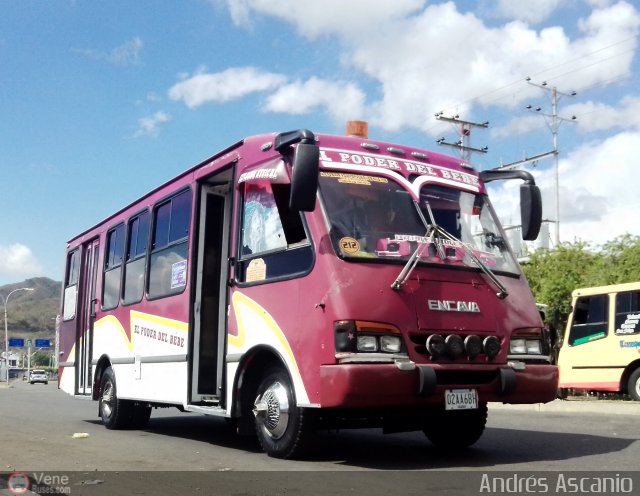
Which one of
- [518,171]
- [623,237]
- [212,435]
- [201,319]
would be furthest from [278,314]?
[623,237]

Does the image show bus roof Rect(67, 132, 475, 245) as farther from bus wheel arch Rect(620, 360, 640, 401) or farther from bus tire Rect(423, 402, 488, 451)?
bus wheel arch Rect(620, 360, 640, 401)

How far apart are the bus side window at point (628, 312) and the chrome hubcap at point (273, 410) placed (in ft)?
38.8

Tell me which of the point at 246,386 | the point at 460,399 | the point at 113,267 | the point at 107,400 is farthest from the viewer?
the point at 113,267

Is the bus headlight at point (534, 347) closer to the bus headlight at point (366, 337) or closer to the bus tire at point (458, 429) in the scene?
the bus tire at point (458, 429)

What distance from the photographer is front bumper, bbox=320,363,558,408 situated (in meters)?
6.34

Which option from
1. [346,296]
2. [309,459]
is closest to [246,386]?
[309,459]

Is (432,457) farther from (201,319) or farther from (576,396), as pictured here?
(576,396)

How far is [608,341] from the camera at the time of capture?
691 inches

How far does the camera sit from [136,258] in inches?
444

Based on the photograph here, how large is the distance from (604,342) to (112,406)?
430 inches

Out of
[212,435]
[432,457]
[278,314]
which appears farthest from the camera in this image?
[212,435]

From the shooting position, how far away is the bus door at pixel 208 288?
9023 mm
